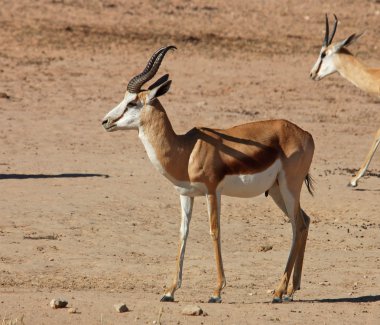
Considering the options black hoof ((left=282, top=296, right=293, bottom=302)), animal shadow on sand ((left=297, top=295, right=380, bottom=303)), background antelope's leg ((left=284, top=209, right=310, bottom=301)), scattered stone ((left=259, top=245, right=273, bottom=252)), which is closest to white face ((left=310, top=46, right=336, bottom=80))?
scattered stone ((left=259, top=245, right=273, bottom=252))

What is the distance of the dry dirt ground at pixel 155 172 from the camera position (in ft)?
32.7

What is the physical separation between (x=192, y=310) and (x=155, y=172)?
22.2 ft

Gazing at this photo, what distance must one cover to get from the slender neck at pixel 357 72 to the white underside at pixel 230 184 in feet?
25.2

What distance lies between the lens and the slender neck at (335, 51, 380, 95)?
55.6 ft

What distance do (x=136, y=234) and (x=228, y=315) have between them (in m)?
3.51

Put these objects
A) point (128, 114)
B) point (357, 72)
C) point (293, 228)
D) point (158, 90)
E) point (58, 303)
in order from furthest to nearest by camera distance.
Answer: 1. point (357, 72)
2. point (293, 228)
3. point (128, 114)
4. point (158, 90)
5. point (58, 303)

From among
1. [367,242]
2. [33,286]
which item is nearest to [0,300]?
[33,286]

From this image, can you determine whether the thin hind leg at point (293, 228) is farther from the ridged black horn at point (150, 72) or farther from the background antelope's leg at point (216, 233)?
the ridged black horn at point (150, 72)

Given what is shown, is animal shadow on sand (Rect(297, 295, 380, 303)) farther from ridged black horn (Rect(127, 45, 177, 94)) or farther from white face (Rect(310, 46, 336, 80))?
white face (Rect(310, 46, 336, 80))

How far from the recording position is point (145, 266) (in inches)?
434

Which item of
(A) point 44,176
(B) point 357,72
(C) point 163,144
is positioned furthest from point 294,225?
(B) point 357,72

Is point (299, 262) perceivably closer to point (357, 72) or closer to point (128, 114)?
point (128, 114)

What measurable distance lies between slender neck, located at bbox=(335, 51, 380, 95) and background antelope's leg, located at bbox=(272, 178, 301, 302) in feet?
24.2

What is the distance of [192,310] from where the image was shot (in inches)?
347
